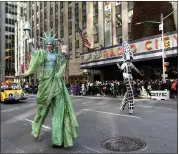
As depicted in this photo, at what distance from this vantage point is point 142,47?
3042 cm

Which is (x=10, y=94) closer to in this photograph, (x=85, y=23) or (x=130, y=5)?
(x=130, y=5)

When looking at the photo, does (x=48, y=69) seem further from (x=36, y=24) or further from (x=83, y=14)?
(x=36, y=24)

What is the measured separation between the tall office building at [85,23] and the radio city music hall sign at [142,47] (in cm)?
376

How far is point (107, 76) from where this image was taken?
40250 millimetres

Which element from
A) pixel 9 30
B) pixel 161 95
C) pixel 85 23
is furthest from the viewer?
pixel 9 30

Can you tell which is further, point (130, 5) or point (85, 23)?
point (85, 23)

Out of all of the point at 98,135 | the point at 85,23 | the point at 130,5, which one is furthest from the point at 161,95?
the point at 85,23

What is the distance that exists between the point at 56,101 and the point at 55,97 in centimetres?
9

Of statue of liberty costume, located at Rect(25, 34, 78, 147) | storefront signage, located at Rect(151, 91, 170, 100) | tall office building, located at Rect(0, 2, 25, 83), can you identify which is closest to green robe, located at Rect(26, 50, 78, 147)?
statue of liberty costume, located at Rect(25, 34, 78, 147)

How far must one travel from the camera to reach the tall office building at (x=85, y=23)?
39.1 m

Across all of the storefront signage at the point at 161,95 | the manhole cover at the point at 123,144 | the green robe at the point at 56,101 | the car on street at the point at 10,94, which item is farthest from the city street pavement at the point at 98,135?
the storefront signage at the point at 161,95

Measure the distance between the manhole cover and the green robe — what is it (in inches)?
30.5

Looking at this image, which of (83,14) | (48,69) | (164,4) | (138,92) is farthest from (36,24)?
(48,69)

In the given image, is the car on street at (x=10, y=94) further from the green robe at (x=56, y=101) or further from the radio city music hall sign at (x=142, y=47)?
the radio city music hall sign at (x=142, y=47)
